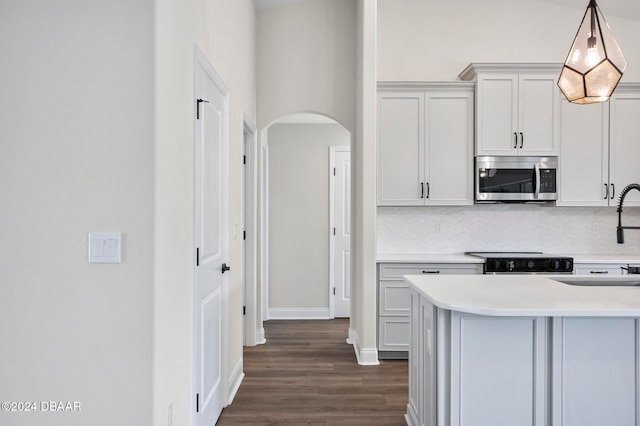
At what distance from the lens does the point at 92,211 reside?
68.6 inches

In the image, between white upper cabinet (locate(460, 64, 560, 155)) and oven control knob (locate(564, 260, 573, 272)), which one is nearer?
oven control knob (locate(564, 260, 573, 272))

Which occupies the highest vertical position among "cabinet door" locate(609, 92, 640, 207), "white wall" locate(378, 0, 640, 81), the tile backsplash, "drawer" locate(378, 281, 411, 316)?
"white wall" locate(378, 0, 640, 81)

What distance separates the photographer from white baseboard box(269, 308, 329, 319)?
5.89 m

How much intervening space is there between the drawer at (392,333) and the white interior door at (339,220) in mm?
1784

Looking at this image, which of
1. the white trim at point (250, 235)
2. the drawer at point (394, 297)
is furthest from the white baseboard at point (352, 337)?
the white trim at point (250, 235)

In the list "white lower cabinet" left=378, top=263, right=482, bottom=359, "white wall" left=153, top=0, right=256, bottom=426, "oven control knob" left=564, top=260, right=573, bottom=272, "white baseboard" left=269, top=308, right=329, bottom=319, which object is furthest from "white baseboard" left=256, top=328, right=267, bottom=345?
"oven control knob" left=564, top=260, right=573, bottom=272

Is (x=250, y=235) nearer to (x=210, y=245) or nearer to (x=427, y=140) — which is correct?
(x=210, y=245)

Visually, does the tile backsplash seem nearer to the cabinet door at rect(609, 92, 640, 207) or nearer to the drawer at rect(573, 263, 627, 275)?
the cabinet door at rect(609, 92, 640, 207)

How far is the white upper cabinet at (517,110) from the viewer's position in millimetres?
4259

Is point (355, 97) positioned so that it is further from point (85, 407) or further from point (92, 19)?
point (85, 407)

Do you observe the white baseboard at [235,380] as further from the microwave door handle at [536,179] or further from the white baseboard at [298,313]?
the microwave door handle at [536,179]

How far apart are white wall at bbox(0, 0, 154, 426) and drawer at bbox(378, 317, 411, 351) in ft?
8.78

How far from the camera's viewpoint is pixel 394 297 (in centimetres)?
411

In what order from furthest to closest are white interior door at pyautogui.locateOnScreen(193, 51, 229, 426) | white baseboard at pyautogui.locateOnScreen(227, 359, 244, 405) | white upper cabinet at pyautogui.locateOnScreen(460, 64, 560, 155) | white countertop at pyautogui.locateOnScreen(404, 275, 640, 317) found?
white upper cabinet at pyautogui.locateOnScreen(460, 64, 560, 155), white baseboard at pyautogui.locateOnScreen(227, 359, 244, 405), white interior door at pyautogui.locateOnScreen(193, 51, 229, 426), white countertop at pyautogui.locateOnScreen(404, 275, 640, 317)
